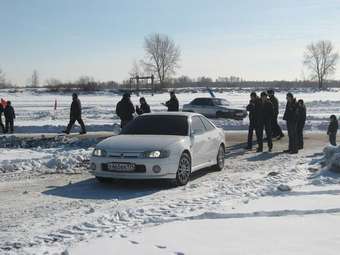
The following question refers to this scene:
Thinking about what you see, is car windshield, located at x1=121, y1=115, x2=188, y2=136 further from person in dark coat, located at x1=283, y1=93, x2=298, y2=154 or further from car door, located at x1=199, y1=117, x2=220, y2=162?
person in dark coat, located at x1=283, y1=93, x2=298, y2=154

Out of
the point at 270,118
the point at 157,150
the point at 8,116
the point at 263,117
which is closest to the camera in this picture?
the point at 157,150

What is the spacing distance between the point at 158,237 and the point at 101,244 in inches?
Result: 26.8

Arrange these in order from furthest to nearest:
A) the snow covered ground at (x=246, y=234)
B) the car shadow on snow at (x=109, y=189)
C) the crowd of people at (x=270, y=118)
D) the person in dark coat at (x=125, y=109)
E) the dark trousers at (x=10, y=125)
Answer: the dark trousers at (x=10, y=125)
the person in dark coat at (x=125, y=109)
the crowd of people at (x=270, y=118)
the car shadow on snow at (x=109, y=189)
the snow covered ground at (x=246, y=234)

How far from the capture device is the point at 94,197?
9.43m

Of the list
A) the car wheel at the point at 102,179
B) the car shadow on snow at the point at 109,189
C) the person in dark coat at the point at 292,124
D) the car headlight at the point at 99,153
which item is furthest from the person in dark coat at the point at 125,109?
the car headlight at the point at 99,153

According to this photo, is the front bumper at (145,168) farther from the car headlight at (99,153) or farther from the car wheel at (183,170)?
the car wheel at (183,170)

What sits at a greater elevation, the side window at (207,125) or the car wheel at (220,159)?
the side window at (207,125)

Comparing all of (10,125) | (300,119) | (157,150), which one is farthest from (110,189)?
(10,125)

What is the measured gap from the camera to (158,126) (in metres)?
11.6

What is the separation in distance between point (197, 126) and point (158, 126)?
0.92 metres

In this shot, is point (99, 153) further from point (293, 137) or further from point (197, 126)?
point (293, 137)

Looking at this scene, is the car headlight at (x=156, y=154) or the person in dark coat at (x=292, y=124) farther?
the person in dark coat at (x=292, y=124)

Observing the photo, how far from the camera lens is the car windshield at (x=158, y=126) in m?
11.4

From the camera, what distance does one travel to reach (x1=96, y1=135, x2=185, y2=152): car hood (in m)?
10.2
